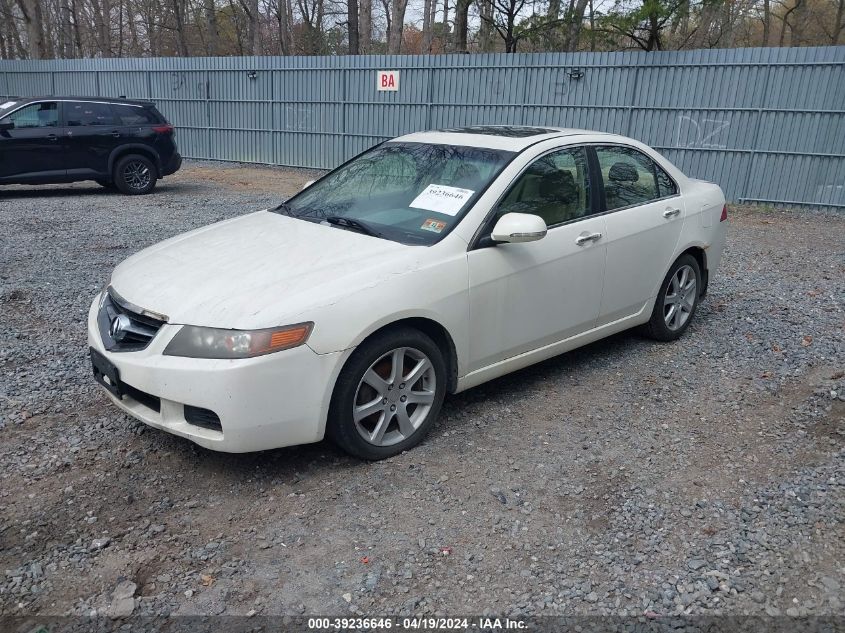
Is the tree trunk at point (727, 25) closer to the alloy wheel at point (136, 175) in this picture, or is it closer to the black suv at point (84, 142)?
the black suv at point (84, 142)

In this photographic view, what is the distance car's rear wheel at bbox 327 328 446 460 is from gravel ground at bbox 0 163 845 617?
0.14m

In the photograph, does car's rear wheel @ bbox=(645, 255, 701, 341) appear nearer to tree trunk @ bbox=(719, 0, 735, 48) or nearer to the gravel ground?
the gravel ground

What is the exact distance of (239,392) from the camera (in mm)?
3178

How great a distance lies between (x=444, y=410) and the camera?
438 cm

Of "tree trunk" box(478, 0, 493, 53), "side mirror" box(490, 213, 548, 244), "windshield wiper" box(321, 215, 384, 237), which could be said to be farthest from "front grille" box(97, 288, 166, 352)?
"tree trunk" box(478, 0, 493, 53)

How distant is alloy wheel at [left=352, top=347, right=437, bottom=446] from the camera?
3600 millimetres

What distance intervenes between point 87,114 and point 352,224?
1003cm

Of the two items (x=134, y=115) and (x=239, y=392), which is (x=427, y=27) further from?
(x=239, y=392)

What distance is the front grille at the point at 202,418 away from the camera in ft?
10.8

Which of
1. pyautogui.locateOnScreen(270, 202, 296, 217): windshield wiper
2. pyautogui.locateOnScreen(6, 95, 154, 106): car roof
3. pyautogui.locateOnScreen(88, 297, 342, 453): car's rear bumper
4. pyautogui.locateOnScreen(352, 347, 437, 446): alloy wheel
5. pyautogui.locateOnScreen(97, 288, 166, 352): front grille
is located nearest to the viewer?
pyautogui.locateOnScreen(88, 297, 342, 453): car's rear bumper

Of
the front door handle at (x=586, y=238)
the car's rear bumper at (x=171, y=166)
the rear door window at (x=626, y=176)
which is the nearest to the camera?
the front door handle at (x=586, y=238)

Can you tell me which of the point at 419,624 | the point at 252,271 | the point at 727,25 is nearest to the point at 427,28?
the point at 727,25

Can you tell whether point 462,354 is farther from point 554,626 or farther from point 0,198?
point 0,198

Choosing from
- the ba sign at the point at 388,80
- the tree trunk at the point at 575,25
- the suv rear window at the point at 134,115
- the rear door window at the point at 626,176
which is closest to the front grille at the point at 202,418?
the rear door window at the point at 626,176
